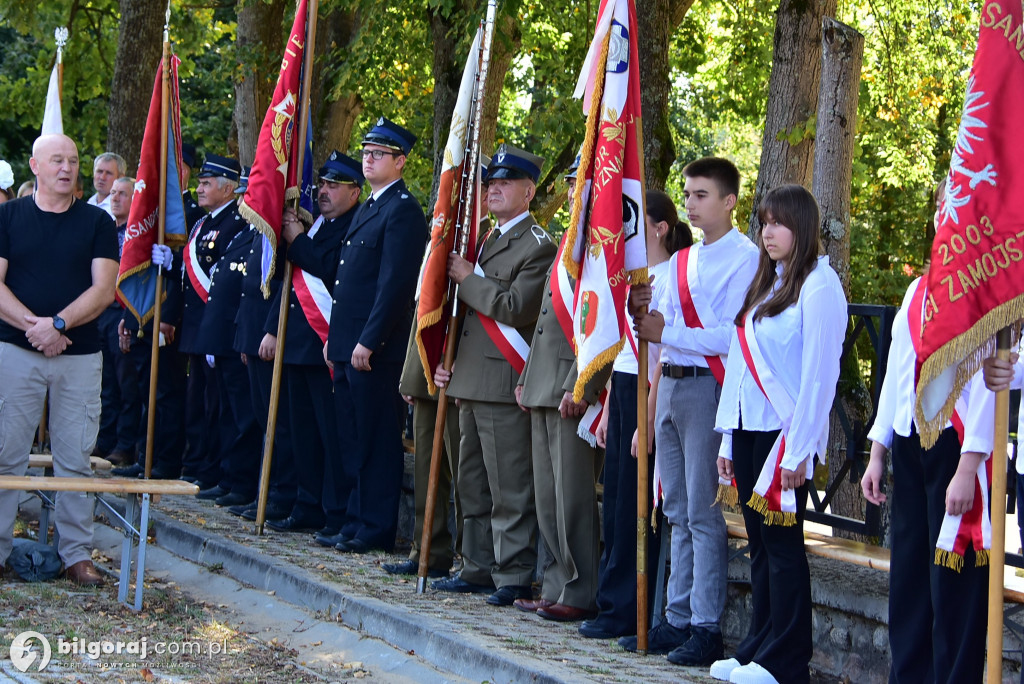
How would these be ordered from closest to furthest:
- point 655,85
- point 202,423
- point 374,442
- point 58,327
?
point 58,327, point 374,442, point 655,85, point 202,423

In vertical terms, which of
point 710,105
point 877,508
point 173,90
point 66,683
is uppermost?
point 710,105

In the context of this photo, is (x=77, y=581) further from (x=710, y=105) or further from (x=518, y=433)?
(x=710, y=105)

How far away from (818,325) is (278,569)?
3.55 metres

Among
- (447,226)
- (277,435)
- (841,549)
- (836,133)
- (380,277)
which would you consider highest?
(836,133)

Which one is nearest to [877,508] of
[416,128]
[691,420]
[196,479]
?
[691,420]

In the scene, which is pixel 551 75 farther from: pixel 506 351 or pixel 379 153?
pixel 506 351

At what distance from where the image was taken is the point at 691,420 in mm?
5719

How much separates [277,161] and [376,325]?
139 centimetres

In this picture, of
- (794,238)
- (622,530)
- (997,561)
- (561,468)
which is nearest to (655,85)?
(561,468)

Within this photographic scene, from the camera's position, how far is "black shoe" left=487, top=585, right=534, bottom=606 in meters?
6.72

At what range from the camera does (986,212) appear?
417cm

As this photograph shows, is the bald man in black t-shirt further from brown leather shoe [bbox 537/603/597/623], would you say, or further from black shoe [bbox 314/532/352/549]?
brown leather shoe [bbox 537/603/597/623]

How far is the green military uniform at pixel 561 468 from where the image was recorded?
6.34 m

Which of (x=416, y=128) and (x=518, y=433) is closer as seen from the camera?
(x=518, y=433)
